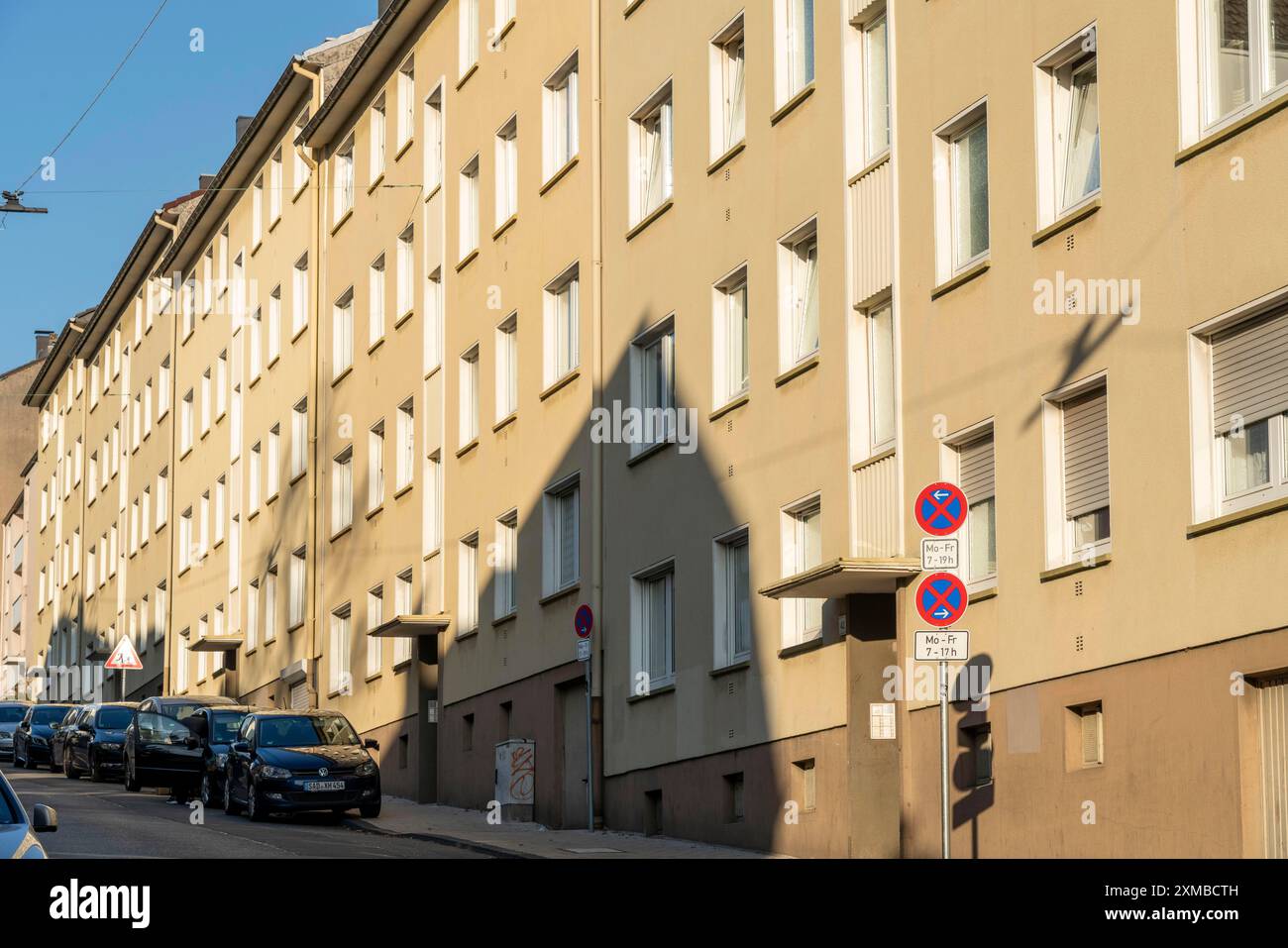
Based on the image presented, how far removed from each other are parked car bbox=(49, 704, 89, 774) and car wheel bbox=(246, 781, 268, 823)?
1452 cm

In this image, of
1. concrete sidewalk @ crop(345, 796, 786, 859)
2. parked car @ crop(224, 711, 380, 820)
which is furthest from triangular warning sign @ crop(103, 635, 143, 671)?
parked car @ crop(224, 711, 380, 820)

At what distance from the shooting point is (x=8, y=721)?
52.6 metres

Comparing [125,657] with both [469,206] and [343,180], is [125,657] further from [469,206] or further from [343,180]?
[469,206]

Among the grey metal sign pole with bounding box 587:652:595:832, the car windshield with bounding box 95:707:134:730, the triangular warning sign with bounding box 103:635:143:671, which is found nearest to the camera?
the grey metal sign pole with bounding box 587:652:595:832

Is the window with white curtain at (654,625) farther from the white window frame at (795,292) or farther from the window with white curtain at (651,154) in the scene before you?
the window with white curtain at (651,154)

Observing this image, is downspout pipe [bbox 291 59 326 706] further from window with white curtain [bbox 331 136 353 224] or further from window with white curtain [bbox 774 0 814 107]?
window with white curtain [bbox 774 0 814 107]

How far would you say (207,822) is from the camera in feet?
89.7

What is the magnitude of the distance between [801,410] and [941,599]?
22.6 feet

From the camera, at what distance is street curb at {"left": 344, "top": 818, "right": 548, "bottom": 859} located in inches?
907

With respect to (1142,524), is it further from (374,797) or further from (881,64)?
(374,797)

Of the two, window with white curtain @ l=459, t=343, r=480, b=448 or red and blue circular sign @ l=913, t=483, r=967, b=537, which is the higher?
window with white curtain @ l=459, t=343, r=480, b=448

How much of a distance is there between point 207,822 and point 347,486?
1549 cm

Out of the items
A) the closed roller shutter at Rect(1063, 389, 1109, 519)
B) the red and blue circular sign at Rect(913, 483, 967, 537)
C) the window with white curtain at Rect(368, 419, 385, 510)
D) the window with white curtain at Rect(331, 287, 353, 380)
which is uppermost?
the window with white curtain at Rect(331, 287, 353, 380)
